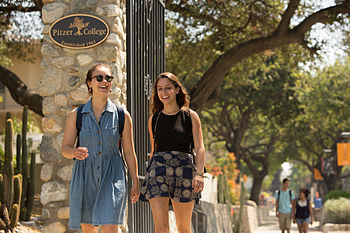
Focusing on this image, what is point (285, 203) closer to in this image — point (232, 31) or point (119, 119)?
point (232, 31)

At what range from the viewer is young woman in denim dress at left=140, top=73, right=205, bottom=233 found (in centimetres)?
517

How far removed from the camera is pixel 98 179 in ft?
14.7

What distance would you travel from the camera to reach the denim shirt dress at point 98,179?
4.41 metres

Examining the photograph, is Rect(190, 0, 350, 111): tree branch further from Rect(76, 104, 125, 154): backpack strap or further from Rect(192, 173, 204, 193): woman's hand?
Rect(76, 104, 125, 154): backpack strap

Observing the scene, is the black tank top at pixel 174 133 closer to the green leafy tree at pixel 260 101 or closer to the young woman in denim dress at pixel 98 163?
the young woman in denim dress at pixel 98 163

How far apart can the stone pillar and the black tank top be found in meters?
1.56

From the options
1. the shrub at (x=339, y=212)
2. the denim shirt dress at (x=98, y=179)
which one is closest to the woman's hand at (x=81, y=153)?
the denim shirt dress at (x=98, y=179)

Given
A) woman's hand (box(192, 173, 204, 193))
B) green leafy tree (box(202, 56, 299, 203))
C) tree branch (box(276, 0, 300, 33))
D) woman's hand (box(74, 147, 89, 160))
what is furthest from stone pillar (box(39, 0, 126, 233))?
green leafy tree (box(202, 56, 299, 203))

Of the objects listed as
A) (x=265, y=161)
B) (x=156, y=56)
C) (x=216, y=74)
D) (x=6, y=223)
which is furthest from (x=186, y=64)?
(x=265, y=161)

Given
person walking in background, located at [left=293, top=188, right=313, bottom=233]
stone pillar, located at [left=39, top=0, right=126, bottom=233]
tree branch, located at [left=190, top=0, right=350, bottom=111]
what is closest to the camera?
stone pillar, located at [left=39, top=0, right=126, bottom=233]

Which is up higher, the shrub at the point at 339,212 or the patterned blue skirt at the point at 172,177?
the patterned blue skirt at the point at 172,177

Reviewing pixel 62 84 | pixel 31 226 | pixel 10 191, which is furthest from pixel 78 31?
pixel 31 226

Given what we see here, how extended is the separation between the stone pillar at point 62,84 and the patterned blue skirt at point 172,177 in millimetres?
1760

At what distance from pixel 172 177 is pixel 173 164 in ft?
0.37
